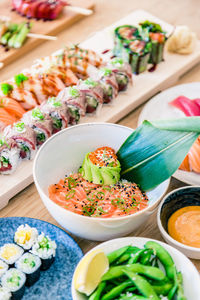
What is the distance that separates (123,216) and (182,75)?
1595 mm

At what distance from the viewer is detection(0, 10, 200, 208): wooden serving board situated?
6.53 feet

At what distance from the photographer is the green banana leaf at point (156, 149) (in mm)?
1688

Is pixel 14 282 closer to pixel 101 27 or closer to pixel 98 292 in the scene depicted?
pixel 98 292

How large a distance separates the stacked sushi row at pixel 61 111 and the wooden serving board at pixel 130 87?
5 centimetres

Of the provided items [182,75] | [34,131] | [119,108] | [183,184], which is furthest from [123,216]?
[182,75]

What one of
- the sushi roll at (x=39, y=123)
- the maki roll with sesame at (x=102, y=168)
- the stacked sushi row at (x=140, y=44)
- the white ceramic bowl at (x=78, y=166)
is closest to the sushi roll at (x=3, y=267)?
the white ceramic bowl at (x=78, y=166)

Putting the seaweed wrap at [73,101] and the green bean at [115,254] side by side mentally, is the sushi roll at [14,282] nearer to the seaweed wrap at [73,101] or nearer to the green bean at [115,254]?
the green bean at [115,254]

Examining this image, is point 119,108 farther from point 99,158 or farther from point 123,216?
point 123,216

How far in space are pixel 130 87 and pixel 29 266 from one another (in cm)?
142

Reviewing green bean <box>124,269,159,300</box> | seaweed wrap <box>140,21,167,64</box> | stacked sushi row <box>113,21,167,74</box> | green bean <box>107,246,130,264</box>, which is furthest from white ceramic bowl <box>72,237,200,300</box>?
seaweed wrap <box>140,21,167,64</box>

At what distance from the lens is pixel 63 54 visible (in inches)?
101

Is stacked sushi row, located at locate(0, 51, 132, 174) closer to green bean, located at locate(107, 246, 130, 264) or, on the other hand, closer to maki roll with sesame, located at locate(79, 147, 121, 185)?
maki roll with sesame, located at locate(79, 147, 121, 185)

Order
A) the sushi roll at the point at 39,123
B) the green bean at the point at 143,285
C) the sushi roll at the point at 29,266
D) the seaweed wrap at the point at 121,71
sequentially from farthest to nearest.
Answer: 1. the seaweed wrap at the point at 121,71
2. the sushi roll at the point at 39,123
3. the sushi roll at the point at 29,266
4. the green bean at the point at 143,285

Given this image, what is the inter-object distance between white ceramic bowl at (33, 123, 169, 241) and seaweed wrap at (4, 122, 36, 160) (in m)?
0.22
